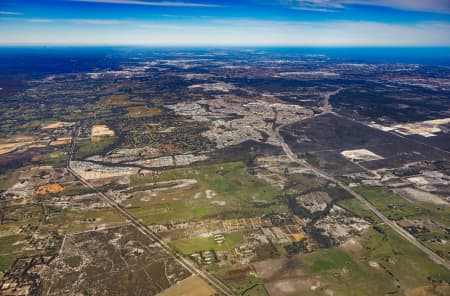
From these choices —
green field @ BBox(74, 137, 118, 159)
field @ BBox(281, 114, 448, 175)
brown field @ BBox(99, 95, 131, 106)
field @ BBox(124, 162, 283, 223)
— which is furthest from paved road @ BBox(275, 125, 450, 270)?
brown field @ BBox(99, 95, 131, 106)

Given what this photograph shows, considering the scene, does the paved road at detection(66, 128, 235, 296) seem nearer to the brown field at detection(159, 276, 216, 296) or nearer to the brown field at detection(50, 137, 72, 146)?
the brown field at detection(159, 276, 216, 296)

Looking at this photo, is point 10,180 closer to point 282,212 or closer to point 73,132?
point 73,132

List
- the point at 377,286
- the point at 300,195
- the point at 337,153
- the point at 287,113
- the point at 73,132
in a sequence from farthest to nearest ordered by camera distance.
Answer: the point at 287,113
the point at 73,132
the point at 337,153
the point at 300,195
the point at 377,286

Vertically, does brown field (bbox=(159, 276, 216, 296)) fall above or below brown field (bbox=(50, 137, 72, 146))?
below

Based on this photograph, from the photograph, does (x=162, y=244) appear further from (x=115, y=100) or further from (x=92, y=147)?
(x=115, y=100)

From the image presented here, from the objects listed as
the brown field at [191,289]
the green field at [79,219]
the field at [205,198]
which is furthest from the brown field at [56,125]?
the brown field at [191,289]

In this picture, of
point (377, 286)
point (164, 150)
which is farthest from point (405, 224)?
point (164, 150)
